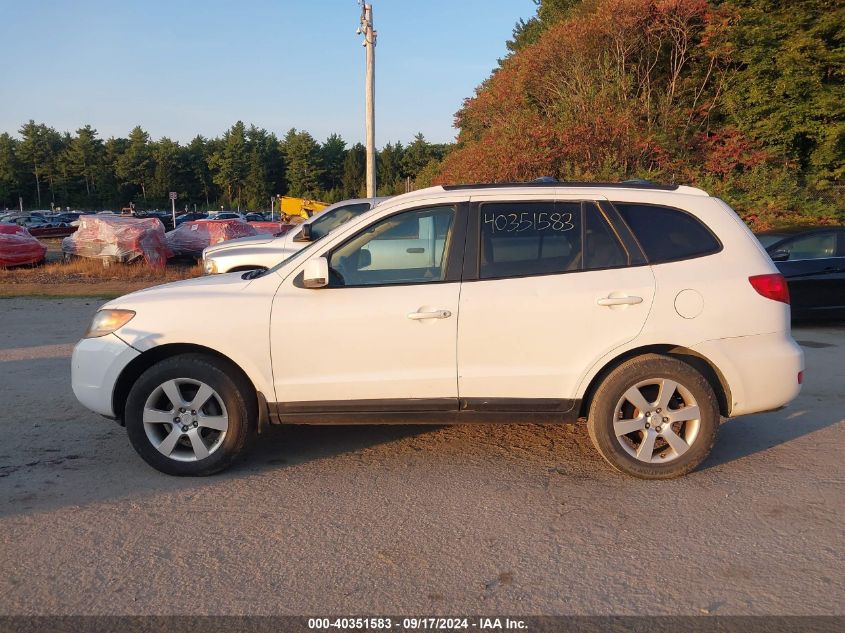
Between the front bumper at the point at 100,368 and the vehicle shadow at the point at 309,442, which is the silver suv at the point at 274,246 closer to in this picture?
the vehicle shadow at the point at 309,442

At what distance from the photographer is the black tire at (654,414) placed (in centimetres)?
448

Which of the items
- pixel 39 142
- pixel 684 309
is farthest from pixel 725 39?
pixel 39 142

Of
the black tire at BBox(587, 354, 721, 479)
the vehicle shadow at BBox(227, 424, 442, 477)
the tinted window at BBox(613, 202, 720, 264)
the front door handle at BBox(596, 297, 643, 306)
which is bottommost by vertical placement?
the vehicle shadow at BBox(227, 424, 442, 477)

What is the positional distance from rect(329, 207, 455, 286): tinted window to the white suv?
15 mm

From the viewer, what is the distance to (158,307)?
15.3 ft

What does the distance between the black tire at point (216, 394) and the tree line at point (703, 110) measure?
2103cm

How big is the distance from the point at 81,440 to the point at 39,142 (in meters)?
95.4

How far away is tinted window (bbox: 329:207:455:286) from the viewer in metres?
4.66

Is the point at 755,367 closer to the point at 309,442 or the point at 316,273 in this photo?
the point at 316,273

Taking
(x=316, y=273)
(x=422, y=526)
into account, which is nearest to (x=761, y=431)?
(x=422, y=526)

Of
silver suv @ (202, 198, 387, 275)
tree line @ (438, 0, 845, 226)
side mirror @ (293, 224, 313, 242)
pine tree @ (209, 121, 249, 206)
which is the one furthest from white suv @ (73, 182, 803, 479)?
pine tree @ (209, 121, 249, 206)

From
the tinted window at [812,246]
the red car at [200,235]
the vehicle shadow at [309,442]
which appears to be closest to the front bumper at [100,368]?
the vehicle shadow at [309,442]

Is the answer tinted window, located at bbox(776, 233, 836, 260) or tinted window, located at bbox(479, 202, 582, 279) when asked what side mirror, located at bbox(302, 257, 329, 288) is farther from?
tinted window, located at bbox(776, 233, 836, 260)

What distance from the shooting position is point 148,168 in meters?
88.8
